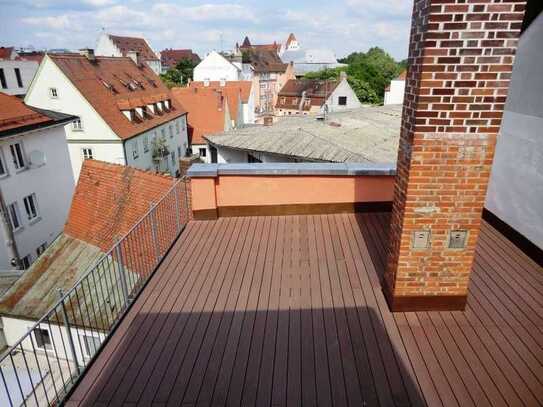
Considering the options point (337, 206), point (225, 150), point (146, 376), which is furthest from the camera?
point (225, 150)

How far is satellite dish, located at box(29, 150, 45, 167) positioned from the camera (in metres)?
14.5

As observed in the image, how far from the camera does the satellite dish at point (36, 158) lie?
14.5 metres

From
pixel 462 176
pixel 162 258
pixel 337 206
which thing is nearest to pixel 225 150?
pixel 337 206

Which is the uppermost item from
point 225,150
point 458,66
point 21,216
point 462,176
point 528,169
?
point 458,66

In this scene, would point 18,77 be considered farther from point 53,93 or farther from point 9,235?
point 9,235

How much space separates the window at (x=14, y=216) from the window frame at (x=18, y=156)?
138 cm

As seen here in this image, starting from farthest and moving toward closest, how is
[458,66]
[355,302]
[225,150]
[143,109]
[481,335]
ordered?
[143,109]
[225,150]
[355,302]
[481,335]
[458,66]

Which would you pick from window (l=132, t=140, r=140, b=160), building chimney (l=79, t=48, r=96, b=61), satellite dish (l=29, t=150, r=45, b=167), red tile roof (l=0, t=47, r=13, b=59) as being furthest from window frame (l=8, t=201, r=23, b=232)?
red tile roof (l=0, t=47, r=13, b=59)

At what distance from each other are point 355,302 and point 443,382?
1.11m

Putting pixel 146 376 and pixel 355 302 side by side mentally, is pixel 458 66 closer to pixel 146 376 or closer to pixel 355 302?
pixel 355 302

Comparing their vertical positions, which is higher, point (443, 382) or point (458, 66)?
point (458, 66)

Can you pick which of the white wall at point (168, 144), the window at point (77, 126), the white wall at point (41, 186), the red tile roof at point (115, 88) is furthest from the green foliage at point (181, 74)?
the white wall at point (41, 186)

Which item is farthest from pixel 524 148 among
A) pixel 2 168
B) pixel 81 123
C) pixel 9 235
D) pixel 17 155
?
Answer: pixel 81 123

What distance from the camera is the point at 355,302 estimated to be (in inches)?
148
